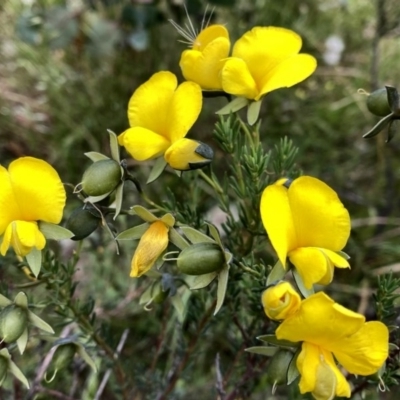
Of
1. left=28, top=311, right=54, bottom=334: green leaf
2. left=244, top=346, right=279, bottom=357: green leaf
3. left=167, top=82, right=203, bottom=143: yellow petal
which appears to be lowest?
left=244, top=346, right=279, bottom=357: green leaf

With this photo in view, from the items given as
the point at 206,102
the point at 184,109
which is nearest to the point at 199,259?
the point at 184,109

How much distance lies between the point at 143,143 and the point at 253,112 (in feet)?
0.36

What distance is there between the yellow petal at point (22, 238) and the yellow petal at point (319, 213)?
0.23m

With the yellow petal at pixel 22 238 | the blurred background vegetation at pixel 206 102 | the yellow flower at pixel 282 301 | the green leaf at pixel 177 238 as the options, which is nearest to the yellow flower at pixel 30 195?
the yellow petal at pixel 22 238

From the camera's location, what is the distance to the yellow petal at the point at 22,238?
479 mm

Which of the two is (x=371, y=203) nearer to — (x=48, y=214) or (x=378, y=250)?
(x=378, y=250)

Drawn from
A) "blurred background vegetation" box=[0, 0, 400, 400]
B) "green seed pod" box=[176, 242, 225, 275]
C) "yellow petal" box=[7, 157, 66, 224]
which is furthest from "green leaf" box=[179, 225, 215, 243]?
"blurred background vegetation" box=[0, 0, 400, 400]

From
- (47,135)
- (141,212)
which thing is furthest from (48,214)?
(47,135)

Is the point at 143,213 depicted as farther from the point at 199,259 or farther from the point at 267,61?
the point at 267,61

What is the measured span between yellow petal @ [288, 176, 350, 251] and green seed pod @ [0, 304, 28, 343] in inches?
10.3

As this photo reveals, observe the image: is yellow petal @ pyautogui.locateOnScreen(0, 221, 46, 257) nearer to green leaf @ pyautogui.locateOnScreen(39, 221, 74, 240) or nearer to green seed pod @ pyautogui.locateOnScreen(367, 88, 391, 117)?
green leaf @ pyautogui.locateOnScreen(39, 221, 74, 240)

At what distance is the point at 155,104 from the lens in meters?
0.55

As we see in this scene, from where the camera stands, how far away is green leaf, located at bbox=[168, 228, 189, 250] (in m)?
0.51

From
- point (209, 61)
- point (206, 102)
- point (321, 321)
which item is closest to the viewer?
point (321, 321)
